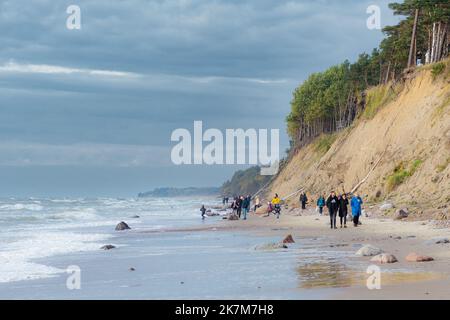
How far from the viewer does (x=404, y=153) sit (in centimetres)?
4628

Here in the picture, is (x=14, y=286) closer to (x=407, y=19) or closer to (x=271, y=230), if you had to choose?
(x=271, y=230)

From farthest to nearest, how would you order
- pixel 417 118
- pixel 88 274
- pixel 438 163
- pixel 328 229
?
pixel 417 118, pixel 438 163, pixel 328 229, pixel 88 274

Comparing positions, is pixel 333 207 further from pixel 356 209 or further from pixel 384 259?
pixel 384 259

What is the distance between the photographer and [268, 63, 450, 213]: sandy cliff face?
1503 inches

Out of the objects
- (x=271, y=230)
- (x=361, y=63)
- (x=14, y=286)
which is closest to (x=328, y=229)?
(x=271, y=230)

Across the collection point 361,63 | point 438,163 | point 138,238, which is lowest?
point 138,238

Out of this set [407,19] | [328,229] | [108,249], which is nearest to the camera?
[108,249]
